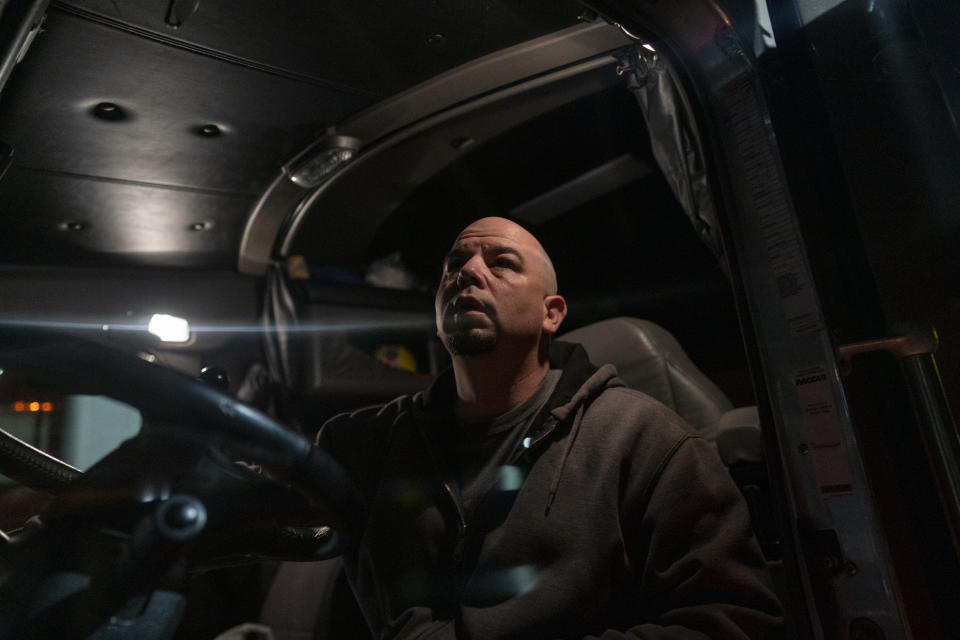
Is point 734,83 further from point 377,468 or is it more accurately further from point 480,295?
point 377,468

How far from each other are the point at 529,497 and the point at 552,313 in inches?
23.9

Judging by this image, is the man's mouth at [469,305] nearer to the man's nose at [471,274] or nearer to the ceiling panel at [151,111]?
the man's nose at [471,274]

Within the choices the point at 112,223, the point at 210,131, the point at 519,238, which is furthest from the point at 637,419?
the point at 112,223

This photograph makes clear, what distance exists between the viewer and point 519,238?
6.17 feet

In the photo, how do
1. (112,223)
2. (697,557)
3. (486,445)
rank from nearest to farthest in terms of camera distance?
(697,557) → (486,445) → (112,223)

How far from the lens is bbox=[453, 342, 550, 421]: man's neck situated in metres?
1.75

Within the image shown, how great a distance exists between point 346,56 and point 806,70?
4.43ft

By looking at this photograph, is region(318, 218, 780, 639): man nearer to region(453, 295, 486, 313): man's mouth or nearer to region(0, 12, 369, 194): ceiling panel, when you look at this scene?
region(453, 295, 486, 313): man's mouth

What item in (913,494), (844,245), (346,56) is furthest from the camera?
(346,56)

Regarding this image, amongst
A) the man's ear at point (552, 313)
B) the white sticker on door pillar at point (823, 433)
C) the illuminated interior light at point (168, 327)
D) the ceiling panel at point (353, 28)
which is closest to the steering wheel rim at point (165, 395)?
the white sticker on door pillar at point (823, 433)

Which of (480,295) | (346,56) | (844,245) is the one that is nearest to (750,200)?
(844,245)

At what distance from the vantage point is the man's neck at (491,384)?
68.7 inches

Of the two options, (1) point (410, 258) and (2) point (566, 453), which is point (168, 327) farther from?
(2) point (566, 453)

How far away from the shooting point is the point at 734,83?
4.01 feet
